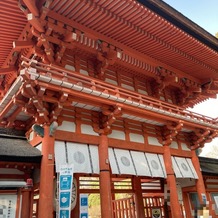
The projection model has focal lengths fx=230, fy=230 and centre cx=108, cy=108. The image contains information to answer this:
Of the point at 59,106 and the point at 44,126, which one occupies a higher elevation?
the point at 59,106

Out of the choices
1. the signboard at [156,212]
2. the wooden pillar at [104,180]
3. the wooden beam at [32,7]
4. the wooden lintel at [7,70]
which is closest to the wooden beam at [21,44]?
the wooden beam at [32,7]

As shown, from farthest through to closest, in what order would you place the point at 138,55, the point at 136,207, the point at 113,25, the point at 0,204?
the point at 136,207 < the point at 138,55 < the point at 113,25 < the point at 0,204

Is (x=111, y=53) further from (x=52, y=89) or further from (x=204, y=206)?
(x=204, y=206)

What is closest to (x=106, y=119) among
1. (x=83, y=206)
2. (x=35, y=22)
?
(x=83, y=206)

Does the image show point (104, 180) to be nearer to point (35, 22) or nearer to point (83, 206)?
point (83, 206)

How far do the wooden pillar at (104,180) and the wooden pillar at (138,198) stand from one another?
3225mm

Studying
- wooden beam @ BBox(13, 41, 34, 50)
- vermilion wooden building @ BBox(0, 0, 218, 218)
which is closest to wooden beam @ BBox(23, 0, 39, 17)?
vermilion wooden building @ BBox(0, 0, 218, 218)

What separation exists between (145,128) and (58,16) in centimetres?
535

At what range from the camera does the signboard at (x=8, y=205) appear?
6027 mm

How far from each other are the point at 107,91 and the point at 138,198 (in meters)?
5.15

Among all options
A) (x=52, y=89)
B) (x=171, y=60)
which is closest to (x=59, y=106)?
(x=52, y=89)

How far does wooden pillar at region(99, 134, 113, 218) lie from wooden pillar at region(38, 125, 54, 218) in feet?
5.44

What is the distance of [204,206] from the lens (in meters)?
9.84

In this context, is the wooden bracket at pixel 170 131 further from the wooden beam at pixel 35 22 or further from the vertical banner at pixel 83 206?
the wooden beam at pixel 35 22
